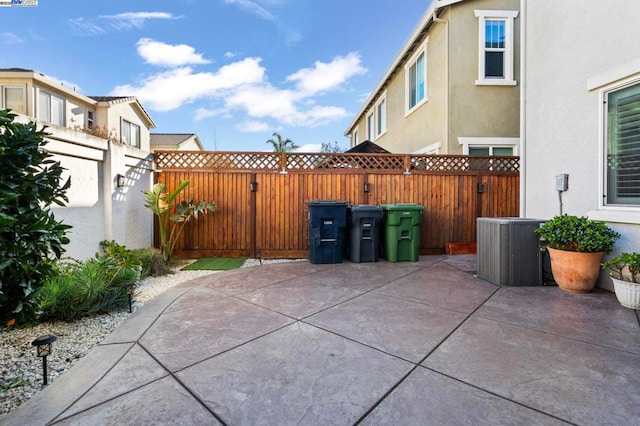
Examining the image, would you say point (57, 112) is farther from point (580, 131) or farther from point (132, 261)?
point (580, 131)

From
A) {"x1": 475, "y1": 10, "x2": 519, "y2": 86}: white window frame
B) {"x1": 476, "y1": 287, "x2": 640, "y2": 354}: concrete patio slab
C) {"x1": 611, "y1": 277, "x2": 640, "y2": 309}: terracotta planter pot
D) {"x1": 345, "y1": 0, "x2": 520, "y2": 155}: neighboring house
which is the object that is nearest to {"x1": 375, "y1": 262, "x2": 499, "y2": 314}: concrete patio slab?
{"x1": 476, "y1": 287, "x2": 640, "y2": 354}: concrete patio slab

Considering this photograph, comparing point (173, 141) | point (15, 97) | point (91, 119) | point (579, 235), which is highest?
point (173, 141)

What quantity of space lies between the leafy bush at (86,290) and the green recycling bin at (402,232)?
451 centimetres

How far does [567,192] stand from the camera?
4641 millimetres

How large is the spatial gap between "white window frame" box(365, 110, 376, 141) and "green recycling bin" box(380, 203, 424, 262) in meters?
9.13

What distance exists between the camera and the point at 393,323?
3004 mm

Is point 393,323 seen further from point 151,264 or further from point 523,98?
point 523,98

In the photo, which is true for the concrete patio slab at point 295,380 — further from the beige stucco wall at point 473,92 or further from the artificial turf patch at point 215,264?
the beige stucco wall at point 473,92

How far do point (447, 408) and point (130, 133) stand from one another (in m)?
23.1

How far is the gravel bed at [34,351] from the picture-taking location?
6.48ft

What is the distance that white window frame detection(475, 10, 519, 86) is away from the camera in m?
7.41

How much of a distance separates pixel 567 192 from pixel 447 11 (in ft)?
18.5

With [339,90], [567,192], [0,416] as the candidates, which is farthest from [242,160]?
[339,90]

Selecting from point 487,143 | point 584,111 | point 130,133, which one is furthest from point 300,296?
point 130,133
